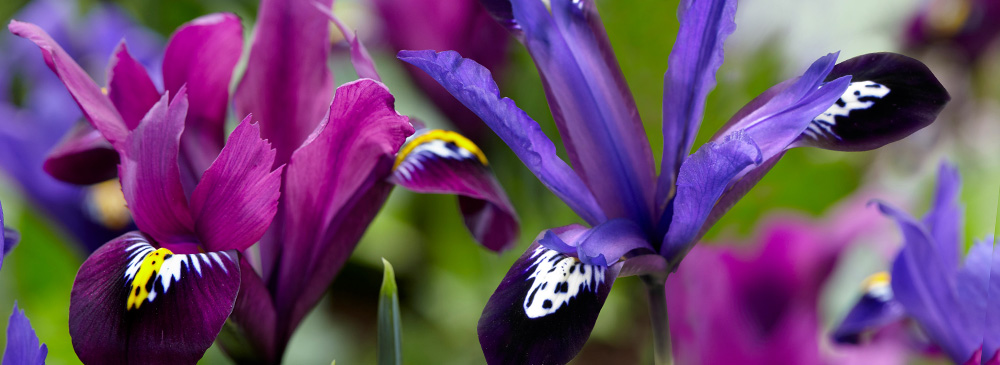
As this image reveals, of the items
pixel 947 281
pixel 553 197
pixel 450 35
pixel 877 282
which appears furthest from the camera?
pixel 553 197

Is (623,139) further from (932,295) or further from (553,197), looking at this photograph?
(553,197)

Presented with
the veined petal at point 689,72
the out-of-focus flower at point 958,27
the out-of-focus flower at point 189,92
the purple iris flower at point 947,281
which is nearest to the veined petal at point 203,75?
the out-of-focus flower at point 189,92

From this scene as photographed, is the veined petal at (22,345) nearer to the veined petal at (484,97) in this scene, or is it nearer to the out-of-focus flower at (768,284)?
the veined petal at (484,97)

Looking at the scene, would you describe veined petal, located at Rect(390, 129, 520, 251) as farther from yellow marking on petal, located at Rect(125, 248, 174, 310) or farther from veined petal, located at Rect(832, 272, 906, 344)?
veined petal, located at Rect(832, 272, 906, 344)

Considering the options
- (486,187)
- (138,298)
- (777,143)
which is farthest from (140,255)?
(777,143)

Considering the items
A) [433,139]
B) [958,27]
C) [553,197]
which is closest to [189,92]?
[433,139]

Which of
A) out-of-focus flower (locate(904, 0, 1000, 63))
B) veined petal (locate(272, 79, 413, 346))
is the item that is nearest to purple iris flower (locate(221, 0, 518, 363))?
veined petal (locate(272, 79, 413, 346))
